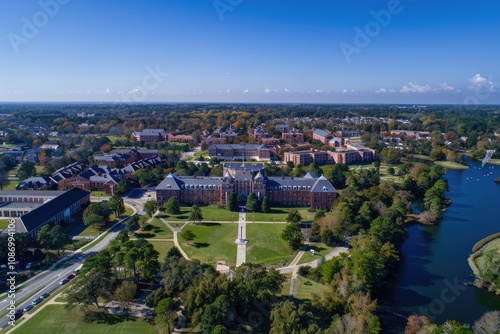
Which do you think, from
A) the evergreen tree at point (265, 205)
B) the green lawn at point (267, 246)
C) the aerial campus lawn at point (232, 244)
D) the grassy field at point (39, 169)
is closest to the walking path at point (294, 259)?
the aerial campus lawn at point (232, 244)

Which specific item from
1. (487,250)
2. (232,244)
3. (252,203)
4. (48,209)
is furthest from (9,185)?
(487,250)

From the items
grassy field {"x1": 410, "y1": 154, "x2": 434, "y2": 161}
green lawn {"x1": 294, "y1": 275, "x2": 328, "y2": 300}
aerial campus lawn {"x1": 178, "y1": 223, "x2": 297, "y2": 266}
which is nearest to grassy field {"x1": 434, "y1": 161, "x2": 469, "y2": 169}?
grassy field {"x1": 410, "y1": 154, "x2": 434, "y2": 161}

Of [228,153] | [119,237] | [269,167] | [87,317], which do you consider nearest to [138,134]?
[228,153]

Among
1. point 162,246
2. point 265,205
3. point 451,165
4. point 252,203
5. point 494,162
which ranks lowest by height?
point 162,246

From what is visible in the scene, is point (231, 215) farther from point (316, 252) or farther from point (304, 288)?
point (304, 288)

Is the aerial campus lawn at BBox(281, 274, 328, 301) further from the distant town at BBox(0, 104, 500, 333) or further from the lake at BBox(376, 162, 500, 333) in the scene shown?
the lake at BBox(376, 162, 500, 333)

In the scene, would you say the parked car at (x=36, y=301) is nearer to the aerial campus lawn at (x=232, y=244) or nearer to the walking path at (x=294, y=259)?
the walking path at (x=294, y=259)
